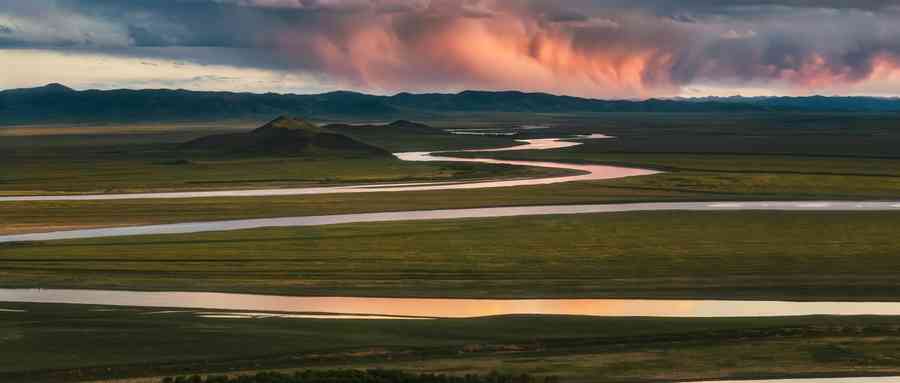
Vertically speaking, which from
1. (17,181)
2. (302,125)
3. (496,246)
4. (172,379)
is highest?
(302,125)

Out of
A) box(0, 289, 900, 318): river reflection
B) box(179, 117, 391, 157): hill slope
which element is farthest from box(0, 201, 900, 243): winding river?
box(179, 117, 391, 157): hill slope

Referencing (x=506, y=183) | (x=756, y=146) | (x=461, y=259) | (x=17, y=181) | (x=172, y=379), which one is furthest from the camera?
(x=756, y=146)

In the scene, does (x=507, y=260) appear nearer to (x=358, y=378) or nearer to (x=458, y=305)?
(x=458, y=305)

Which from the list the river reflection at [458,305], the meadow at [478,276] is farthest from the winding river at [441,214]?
the river reflection at [458,305]

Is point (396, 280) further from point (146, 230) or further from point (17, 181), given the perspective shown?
point (17, 181)

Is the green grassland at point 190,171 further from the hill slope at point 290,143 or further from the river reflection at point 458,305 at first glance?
the river reflection at point 458,305

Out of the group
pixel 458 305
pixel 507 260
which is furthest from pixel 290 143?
pixel 458 305

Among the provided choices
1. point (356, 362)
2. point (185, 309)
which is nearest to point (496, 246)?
point (185, 309)

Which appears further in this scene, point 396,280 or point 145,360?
point 396,280
